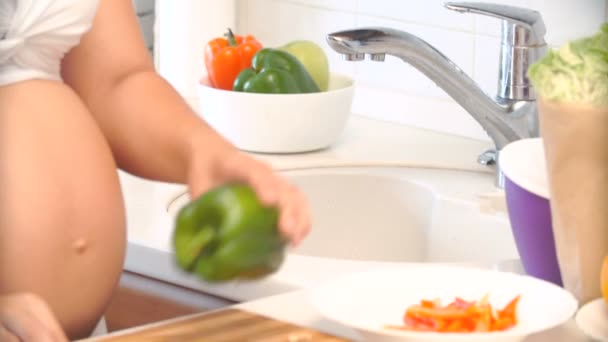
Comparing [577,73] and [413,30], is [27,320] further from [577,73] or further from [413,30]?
[413,30]

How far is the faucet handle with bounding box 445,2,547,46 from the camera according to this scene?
1.51 m

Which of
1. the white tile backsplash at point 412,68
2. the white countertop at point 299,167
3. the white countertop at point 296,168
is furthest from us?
the white tile backsplash at point 412,68

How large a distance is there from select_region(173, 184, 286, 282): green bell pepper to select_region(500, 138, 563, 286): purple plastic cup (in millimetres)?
354

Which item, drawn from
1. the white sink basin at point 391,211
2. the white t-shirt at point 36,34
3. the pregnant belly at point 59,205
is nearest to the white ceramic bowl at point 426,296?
the pregnant belly at point 59,205

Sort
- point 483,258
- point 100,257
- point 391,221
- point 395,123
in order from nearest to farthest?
point 100,257
point 483,258
point 391,221
point 395,123

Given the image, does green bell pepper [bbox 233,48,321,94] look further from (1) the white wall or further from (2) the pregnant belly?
(2) the pregnant belly

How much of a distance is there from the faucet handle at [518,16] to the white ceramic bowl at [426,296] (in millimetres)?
506

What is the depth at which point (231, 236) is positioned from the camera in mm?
823

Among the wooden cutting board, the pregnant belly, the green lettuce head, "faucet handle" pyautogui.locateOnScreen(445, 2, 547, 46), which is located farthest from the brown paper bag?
"faucet handle" pyautogui.locateOnScreen(445, 2, 547, 46)

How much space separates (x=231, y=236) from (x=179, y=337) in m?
0.20

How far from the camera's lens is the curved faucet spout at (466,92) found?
1.57m

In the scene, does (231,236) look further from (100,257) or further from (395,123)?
(395,123)

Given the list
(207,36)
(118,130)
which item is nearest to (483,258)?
(118,130)

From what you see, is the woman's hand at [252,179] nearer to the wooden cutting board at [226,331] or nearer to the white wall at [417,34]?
the wooden cutting board at [226,331]
